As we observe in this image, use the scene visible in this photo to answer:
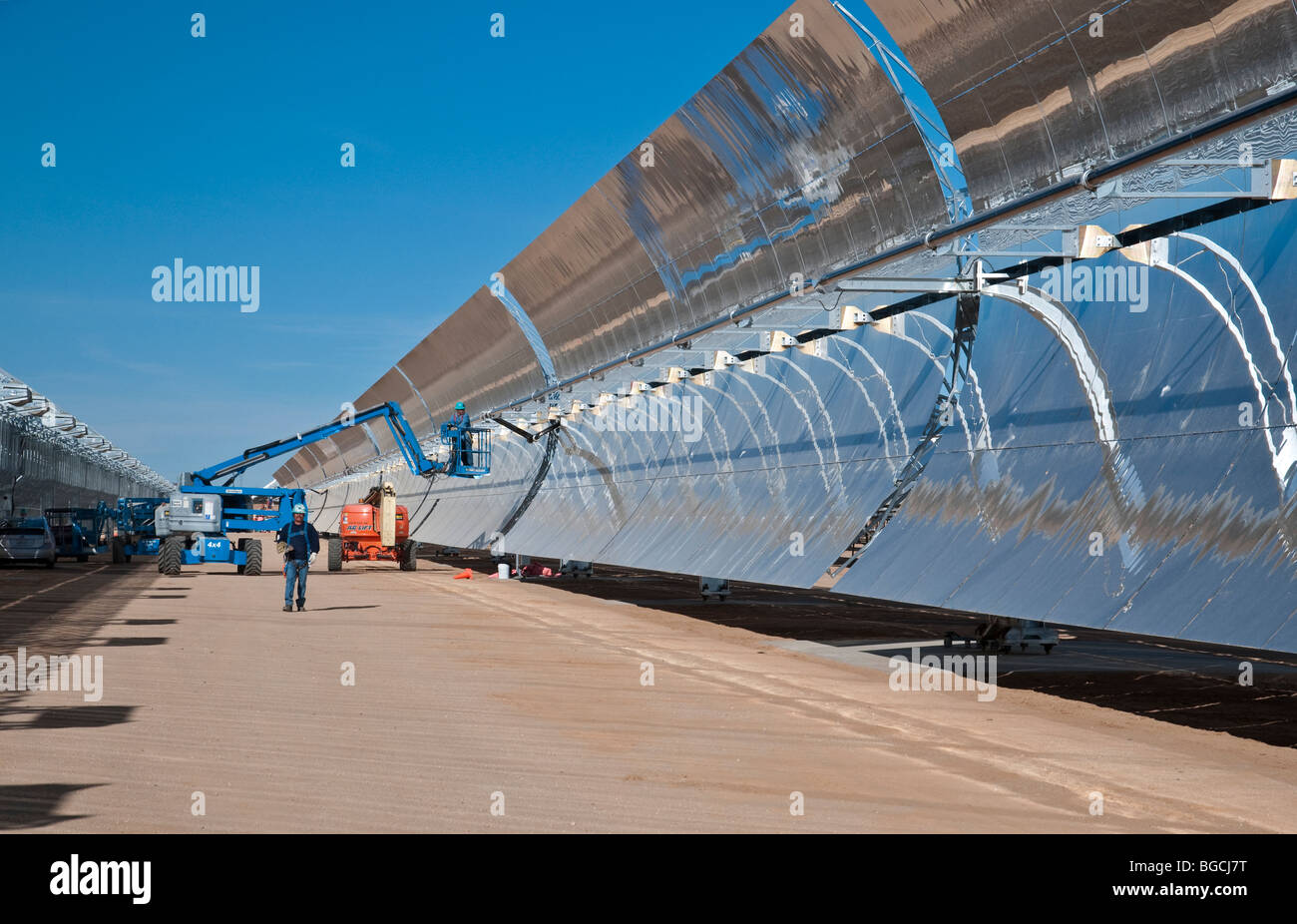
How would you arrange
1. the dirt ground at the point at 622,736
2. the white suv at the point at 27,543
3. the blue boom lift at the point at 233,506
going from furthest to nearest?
the white suv at the point at 27,543, the blue boom lift at the point at 233,506, the dirt ground at the point at 622,736

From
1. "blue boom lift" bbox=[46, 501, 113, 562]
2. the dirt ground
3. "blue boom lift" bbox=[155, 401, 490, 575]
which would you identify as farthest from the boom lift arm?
the dirt ground

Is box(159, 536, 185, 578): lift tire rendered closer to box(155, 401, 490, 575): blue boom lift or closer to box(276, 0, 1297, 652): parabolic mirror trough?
box(155, 401, 490, 575): blue boom lift

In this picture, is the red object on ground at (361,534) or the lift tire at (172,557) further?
the red object on ground at (361,534)

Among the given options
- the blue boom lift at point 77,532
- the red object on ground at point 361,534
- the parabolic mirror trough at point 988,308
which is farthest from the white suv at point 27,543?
the parabolic mirror trough at point 988,308

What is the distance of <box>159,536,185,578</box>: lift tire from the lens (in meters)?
36.4

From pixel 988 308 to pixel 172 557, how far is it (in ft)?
85.1

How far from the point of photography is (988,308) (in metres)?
17.6

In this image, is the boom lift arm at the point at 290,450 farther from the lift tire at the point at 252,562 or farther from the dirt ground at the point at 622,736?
the dirt ground at the point at 622,736

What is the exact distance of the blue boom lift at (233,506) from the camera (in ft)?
116

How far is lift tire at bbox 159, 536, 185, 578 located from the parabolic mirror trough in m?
14.2

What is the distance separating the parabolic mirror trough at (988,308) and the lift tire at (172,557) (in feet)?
46.6

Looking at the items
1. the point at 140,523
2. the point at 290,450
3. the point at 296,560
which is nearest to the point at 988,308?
the point at 296,560
